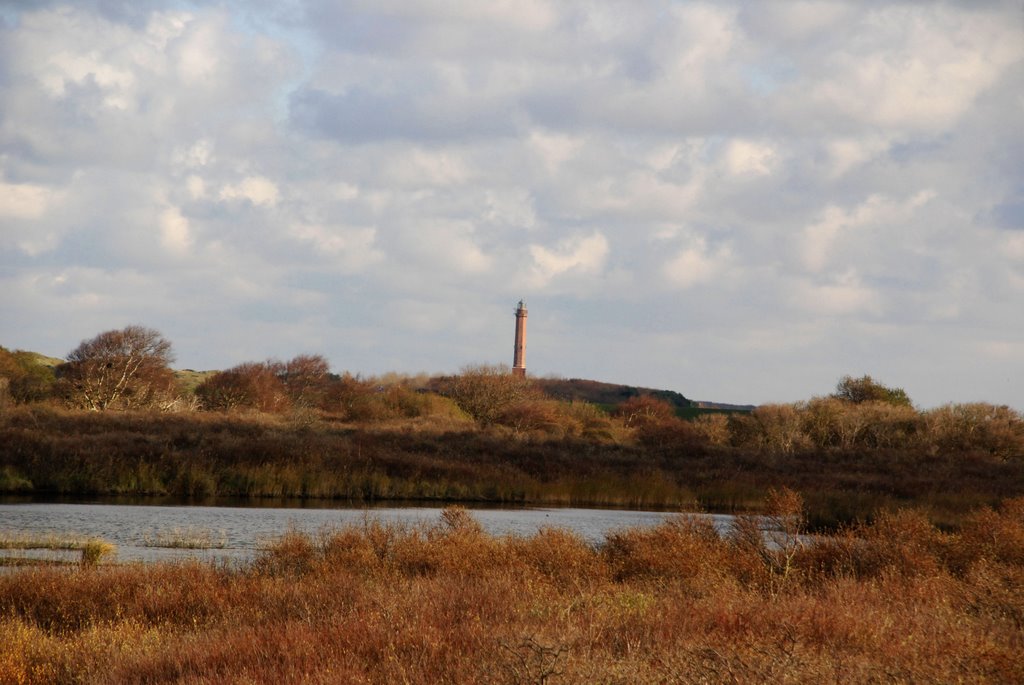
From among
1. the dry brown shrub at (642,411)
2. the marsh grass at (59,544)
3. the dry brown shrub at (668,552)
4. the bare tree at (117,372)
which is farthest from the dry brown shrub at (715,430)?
the marsh grass at (59,544)

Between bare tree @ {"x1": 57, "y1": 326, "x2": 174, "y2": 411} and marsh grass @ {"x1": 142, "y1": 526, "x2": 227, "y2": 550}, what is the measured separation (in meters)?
34.7

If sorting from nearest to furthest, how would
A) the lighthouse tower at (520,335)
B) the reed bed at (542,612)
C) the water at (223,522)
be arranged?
the reed bed at (542,612), the water at (223,522), the lighthouse tower at (520,335)

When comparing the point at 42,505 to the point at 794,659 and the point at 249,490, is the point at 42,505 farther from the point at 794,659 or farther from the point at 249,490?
the point at 794,659

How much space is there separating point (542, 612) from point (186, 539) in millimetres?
13833

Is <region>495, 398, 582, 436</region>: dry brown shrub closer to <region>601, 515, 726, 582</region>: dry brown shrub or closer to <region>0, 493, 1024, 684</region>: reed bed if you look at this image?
<region>601, 515, 726, 582</region>: dry brown shrub

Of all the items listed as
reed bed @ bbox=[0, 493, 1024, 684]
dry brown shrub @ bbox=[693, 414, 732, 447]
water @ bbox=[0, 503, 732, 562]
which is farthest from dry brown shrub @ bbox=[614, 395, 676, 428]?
reed bed @ bbox=[0, 493, 1024, 684]

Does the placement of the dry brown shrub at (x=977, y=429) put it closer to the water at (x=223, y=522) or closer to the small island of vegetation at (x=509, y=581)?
the small island of vegetation at (x=509, y=581)

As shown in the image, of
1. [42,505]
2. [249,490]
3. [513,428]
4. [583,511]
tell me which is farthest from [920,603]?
[513,428]

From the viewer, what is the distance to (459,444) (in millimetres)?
46531

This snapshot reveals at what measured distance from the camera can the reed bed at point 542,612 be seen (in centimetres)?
799

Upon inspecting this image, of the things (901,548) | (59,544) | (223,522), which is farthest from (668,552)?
(223,522)

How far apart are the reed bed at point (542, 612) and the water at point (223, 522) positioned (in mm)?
3944

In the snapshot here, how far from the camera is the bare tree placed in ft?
184

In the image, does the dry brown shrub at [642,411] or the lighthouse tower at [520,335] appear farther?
the lighthouse tower at [520,335]
